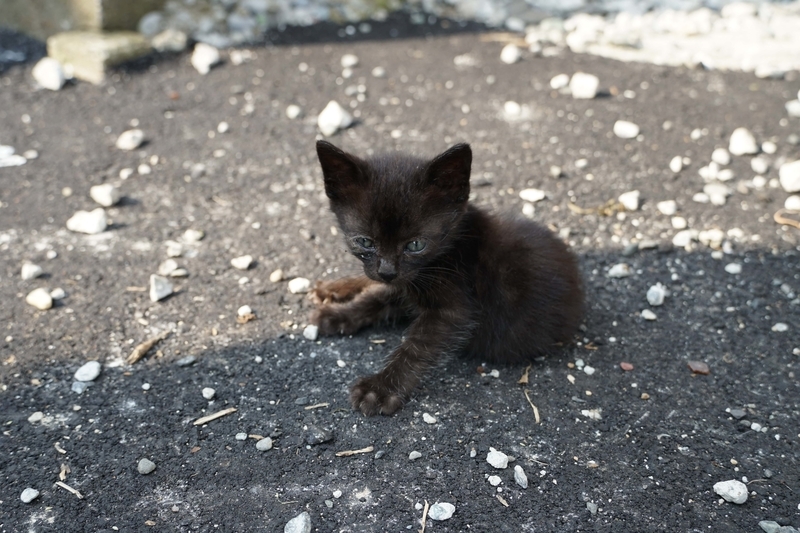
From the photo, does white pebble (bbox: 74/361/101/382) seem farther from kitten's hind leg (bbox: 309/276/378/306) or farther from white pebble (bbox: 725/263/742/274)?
white pebble (bbox: 725/263/742/274)

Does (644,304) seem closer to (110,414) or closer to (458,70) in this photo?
(110,414)

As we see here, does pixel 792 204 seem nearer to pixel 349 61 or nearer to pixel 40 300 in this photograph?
pixel 349 61

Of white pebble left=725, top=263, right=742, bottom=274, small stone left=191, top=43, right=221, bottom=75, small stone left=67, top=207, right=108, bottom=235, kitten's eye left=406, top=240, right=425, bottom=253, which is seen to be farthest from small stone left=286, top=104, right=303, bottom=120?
white pebble left=725, top=263, right=742, bottom=274

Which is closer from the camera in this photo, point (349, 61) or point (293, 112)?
point (293, 112)

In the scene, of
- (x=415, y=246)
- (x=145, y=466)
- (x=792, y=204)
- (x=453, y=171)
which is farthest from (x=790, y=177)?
(x=145, y=466)

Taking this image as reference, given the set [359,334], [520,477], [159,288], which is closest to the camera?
[520,477]

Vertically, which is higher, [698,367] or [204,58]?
[204,58]
